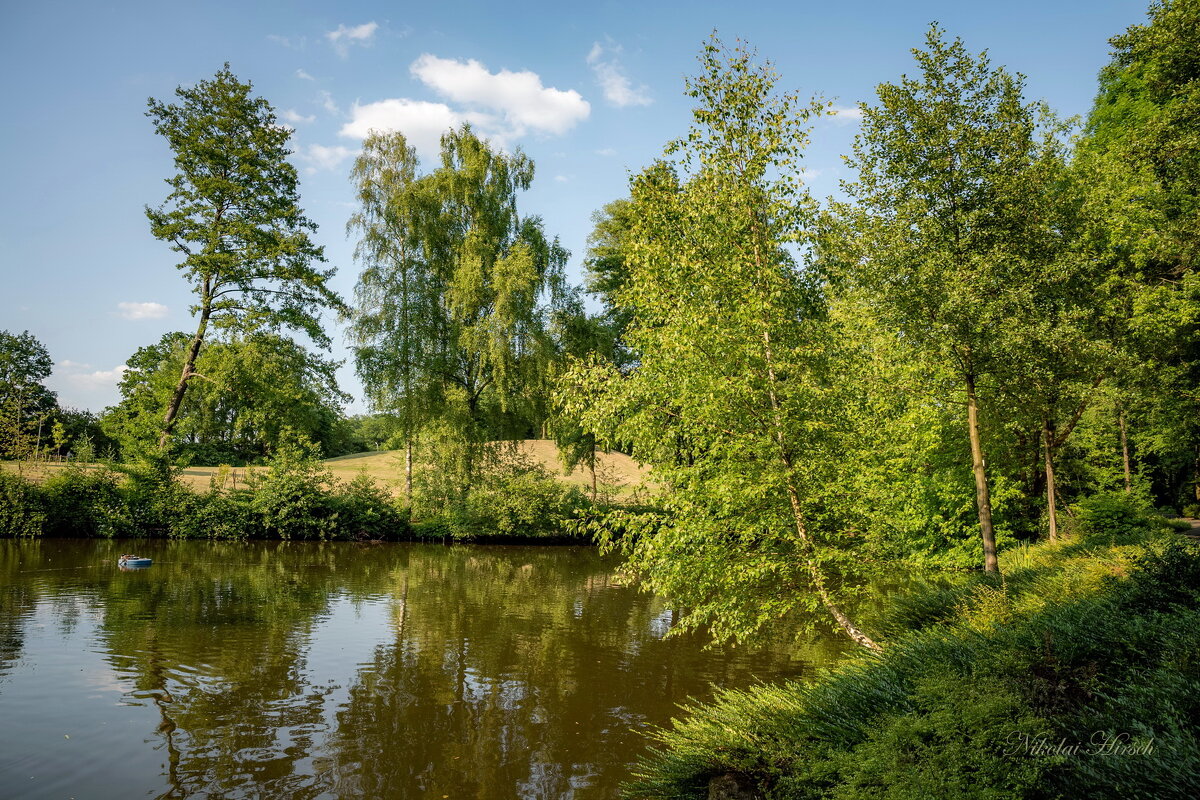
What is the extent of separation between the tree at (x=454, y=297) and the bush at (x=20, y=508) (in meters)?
13.4

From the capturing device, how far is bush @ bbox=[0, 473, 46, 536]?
2633 centimetres

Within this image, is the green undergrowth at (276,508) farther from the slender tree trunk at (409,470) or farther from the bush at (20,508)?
the slender tree trunk at (409,470)

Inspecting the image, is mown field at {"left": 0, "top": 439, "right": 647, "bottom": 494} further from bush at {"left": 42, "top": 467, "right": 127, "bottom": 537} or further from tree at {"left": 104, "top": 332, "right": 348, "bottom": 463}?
tree at {"left": 104, "top": 332, "right": 348, "bottom": 463}

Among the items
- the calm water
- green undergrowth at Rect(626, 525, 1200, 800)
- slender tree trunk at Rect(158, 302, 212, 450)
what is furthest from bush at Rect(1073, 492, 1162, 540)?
slender tree trunk at Rect(158, 302, 212, 450)

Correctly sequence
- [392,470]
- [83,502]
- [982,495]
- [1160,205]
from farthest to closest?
[392,470]
[83,502]
[1160,205]
[982,495]

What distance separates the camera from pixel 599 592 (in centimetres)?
2038

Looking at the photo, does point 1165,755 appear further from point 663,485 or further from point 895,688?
point 663,485

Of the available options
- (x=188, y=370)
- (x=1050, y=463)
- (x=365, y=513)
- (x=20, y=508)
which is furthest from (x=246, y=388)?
(x=1050, y=463)

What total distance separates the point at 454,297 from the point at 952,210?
22.7 meters

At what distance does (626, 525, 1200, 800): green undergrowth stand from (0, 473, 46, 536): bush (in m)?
30.3

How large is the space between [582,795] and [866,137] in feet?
39.2

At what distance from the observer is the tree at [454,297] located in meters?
30.5

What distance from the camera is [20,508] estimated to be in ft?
86.9

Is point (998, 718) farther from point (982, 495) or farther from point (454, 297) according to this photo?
point (454, 297)
